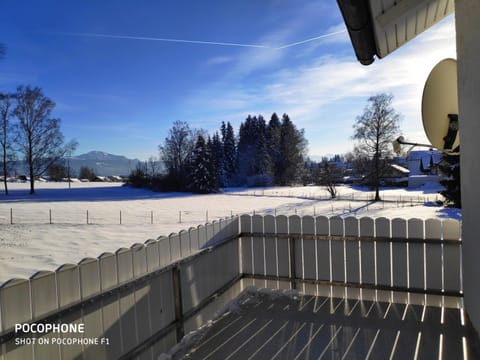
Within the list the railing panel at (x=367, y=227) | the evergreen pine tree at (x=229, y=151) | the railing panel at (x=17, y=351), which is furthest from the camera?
the evergreen pine tree at (x=229, y=151)

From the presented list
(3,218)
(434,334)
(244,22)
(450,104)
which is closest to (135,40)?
(244,22)

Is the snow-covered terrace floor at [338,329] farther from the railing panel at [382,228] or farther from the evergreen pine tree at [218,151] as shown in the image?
the evergreen pine tree at [218,151]

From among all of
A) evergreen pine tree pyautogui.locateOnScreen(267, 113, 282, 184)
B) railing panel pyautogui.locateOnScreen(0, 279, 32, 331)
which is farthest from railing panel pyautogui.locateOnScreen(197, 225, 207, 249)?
evergreen pine tree pyautogui.locateOnScreen(267, 113, 282, 184)

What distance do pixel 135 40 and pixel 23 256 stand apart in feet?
29.7

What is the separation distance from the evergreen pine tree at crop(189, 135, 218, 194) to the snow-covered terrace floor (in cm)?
3096

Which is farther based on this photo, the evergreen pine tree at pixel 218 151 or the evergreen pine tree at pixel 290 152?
the evergreen pine tree at pixel 218 151

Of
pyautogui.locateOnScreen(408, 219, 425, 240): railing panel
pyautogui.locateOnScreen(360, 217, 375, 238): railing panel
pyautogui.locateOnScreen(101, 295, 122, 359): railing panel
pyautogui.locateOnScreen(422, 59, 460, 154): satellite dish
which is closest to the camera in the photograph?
pyautogui.locateOnScreen(101, 295, 122, 359): railing panel

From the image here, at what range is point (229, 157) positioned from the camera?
182ft

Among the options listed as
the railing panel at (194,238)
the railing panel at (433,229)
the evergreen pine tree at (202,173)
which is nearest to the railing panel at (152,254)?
the railing panel at (194,238)

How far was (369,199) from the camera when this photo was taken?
24109 mm

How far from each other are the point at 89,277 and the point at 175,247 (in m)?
1.09

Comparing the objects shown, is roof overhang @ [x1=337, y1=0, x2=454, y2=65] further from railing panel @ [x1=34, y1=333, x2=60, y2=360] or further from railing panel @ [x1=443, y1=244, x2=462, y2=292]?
railing panel @ [x1=34, y1=333, x2=60, y2=360]

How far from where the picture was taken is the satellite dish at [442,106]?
379 cm

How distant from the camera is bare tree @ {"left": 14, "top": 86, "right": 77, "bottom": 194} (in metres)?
26.7
